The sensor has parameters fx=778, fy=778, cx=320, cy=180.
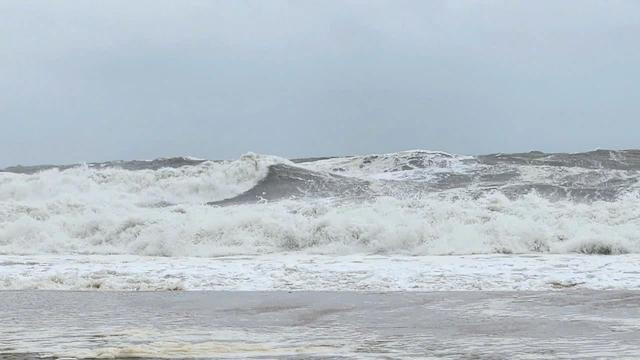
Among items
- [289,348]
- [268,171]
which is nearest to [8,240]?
[268,171]

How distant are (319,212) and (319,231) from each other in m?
2.25

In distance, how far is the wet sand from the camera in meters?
4.61

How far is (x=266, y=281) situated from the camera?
364 inches

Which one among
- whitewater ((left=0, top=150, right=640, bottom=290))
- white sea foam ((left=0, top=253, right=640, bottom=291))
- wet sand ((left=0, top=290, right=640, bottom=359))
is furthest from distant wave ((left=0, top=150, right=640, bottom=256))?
wet sand ((left=0, top=290, right=640, bottom=359))

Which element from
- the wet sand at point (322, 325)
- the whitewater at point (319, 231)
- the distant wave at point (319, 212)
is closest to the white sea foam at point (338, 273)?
the whitewater at point (319, 231)

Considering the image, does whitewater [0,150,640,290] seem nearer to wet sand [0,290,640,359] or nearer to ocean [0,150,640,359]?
ocean [0,150,640,359]

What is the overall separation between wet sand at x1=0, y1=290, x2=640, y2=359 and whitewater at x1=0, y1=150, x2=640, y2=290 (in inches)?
43.3

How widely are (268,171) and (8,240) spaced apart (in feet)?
32.7

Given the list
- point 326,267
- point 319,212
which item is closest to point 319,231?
point 319,212

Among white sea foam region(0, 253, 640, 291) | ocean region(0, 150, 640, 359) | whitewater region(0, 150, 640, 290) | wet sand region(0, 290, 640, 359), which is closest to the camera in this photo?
wet sand region(0, 290, 640, 359)

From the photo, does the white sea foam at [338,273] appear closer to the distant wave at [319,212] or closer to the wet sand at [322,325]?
the wet sand at [322,325]

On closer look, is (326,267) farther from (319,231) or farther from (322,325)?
(322,325)

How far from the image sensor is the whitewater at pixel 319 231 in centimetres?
942

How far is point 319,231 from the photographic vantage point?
13414 millimetres
